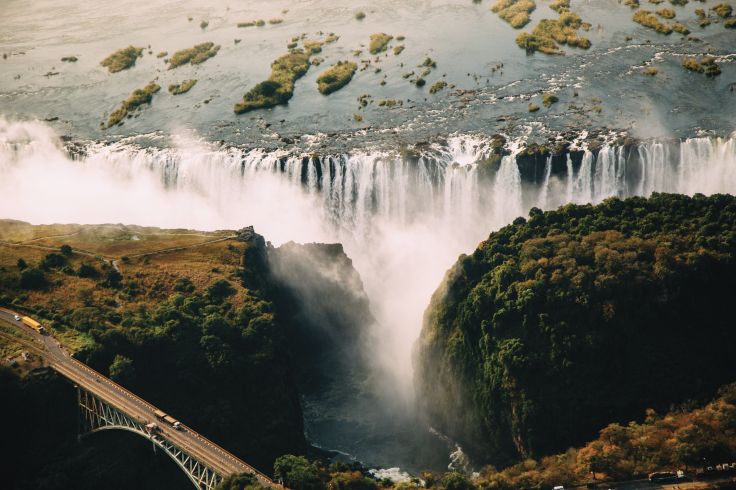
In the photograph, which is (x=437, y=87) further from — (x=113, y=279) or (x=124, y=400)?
(x=124, y=400)

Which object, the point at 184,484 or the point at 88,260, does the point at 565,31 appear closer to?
the point at 88,260

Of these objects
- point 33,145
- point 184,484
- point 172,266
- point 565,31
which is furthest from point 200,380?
point 565,31

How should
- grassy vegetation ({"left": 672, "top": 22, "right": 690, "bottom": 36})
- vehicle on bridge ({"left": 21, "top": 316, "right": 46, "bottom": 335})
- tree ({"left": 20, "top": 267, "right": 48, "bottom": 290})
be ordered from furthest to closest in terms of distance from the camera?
grassy vegetation ({"left": 672, "top": 22, "right": 690, "bottom": 36})
tree ({"left": 20, "top": 267, "right": 48, "bottom": 290})
vehicle on bridge ({"left": 21, "top": 316, "right": 46, "bottom": 335})

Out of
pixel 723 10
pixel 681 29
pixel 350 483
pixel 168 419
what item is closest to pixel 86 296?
pixel 168 419

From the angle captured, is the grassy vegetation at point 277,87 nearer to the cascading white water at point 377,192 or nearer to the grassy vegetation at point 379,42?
the grassy vegetation at point 379,42

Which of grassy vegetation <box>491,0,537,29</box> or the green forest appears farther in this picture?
grassy vegetation <box>491,0,537,29</box>

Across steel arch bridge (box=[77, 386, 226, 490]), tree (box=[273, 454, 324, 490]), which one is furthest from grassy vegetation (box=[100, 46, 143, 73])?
tree (box=[273, 454, 324, 490])

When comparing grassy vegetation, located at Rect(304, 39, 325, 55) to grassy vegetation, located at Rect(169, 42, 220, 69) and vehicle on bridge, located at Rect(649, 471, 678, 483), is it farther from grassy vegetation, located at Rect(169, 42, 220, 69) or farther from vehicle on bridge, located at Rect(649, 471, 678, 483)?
vehicle on bridge, located at Rect(649, 471, 678, 483)
